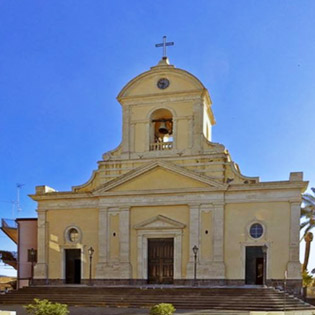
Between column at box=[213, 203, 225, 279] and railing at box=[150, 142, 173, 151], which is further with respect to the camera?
railing at box=[150, 142, 173, 151]

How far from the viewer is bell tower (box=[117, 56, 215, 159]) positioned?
29.9 meters

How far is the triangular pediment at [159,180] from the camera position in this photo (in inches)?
1131

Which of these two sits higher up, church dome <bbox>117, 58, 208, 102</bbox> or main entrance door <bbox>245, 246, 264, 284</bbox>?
church dome <bbox>117, 58, 208, 102</bbox>

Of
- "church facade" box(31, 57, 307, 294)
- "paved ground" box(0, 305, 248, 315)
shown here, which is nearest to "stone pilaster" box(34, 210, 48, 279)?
"church facade" box(31, 57, 307, 294)

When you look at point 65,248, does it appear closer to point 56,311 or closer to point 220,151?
point 220,151

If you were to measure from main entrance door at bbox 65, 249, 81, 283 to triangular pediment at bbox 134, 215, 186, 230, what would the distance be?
5.03 metres

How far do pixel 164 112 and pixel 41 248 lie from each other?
504 inches

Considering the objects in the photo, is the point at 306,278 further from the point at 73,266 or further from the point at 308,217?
the point at 73,266

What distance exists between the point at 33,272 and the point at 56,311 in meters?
17.7

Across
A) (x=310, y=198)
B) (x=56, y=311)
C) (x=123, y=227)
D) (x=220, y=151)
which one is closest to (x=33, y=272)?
(x=123, y=227)

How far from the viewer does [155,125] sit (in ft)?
104

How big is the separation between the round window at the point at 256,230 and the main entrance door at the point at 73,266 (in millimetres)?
11890

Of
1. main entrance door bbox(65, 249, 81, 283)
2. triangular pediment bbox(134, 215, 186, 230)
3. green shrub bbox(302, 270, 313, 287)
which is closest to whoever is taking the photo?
triangular pediment bbox(134, 215, 186, 230)

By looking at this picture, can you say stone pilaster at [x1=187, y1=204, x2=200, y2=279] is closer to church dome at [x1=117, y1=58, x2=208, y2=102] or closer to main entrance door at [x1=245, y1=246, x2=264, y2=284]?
main entrance door at [x1=245, y1=246, x2=264, y2=284]
